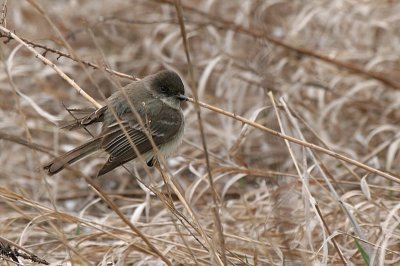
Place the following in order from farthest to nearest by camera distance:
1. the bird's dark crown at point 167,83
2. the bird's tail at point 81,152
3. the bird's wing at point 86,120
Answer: the bird's dark crown at point 167,83, the bird's wing at point 86,120, the bird's tail at point 81,152

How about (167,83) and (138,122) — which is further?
(167,83)

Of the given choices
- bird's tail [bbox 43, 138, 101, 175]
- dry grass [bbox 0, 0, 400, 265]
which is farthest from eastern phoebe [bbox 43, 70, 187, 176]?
dry grass [bbox 0, 0, 400, 265]

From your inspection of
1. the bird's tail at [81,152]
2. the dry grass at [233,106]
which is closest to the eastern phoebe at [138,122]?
the bird's tail at [81,152]

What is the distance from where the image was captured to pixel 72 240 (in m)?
3.46

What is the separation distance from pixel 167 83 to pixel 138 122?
43 centimetres

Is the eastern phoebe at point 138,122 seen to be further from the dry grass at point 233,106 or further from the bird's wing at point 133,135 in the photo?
the dry grass at point 233,106

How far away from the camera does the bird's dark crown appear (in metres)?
3.78

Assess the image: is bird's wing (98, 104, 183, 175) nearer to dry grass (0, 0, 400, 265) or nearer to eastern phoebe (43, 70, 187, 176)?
eastern phoebe (43, 70, 187, 176)

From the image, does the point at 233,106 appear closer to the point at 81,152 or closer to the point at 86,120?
the point at 86,120

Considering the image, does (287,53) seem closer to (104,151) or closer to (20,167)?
(20,167)

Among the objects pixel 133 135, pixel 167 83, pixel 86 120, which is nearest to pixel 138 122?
pixel 133 135

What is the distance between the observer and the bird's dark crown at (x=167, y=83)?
3783mm

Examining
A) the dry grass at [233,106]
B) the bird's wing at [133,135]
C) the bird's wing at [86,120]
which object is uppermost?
the bird's wing at [86,120]

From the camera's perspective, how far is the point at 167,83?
3.78 metres
